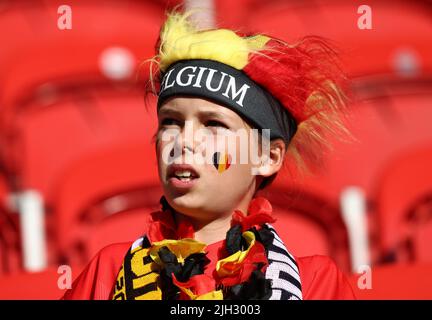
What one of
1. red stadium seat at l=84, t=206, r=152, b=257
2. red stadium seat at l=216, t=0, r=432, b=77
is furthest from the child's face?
red stadium seat at l=216, t=0, r=432, b=77

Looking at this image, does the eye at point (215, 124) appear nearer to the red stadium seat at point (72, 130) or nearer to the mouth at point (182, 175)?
the mouth at point (182, 175)

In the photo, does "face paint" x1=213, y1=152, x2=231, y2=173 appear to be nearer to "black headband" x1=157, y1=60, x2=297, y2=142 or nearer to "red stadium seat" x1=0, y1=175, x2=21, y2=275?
"black headband" x1=157, y1=60, x2=297, y2=142

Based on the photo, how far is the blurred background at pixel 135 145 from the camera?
142 inches

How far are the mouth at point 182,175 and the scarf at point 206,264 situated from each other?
0.34ft

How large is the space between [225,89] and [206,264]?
0.31 metres

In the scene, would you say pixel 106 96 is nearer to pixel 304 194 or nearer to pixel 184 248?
pixel 304 194

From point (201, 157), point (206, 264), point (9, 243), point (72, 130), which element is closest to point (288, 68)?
point (201, 157)

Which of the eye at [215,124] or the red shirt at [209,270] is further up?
the eye at [215,124]

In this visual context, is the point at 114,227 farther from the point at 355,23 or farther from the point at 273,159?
the point at 355,23

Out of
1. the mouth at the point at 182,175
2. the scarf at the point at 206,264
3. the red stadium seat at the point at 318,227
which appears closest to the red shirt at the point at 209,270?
the scarf at the point at 206,264

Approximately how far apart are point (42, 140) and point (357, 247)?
1489mm

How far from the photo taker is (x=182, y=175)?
1.74 metres

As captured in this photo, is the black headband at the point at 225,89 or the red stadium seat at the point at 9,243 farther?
the red stadium seat at the point at 9,243

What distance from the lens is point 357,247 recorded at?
3689 mm
